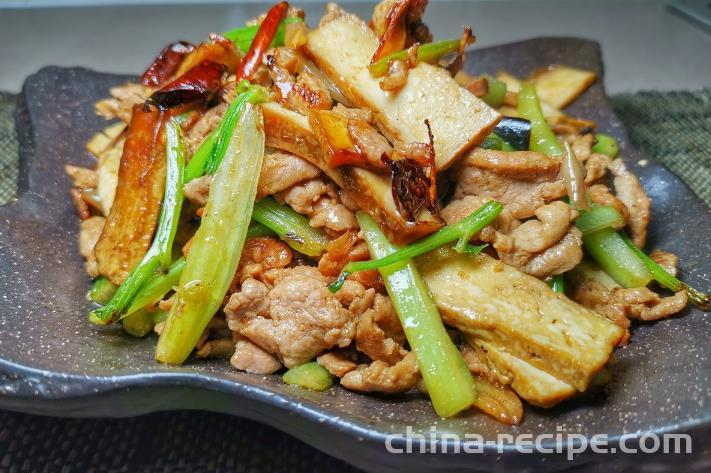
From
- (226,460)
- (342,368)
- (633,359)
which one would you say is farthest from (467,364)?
(226,460)

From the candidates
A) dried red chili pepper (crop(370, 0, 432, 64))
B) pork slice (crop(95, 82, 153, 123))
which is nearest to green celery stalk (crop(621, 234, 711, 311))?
dried red chili pepper (crop(370, 0, 432, 64))

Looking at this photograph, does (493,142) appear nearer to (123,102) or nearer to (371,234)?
(371,234)

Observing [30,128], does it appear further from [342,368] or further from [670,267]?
[670,267]

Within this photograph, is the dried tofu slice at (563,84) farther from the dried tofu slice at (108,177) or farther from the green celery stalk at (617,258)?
the dried tofu slice at (108,177)

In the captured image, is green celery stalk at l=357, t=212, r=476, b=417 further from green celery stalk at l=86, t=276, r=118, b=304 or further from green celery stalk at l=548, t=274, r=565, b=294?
green celery stalk at l=86, t=276, r=118, b=304

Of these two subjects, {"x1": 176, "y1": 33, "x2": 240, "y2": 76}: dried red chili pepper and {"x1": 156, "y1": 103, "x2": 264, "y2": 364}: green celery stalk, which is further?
{"x1": 176, "y1": 33, "x2": 240, "y2": 76}: dried red chili pepper

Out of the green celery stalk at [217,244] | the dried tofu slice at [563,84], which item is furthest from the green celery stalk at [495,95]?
the green celery stalk at [217,244]
